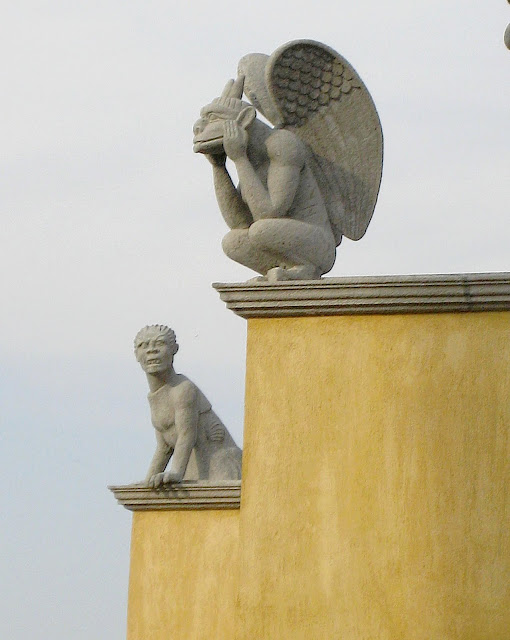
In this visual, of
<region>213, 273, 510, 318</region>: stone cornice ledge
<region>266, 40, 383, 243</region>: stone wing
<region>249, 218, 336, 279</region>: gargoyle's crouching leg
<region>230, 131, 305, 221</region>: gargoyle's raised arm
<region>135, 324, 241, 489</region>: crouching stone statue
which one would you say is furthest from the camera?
<region>135, 324, 241, 489</region>: crouching stone statue

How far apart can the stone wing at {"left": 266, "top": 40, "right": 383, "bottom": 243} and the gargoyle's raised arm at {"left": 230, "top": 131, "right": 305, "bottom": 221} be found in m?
0.32

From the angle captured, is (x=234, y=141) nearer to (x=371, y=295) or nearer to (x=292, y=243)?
(x=292, y=243)

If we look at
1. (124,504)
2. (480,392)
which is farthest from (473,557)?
(124,504)

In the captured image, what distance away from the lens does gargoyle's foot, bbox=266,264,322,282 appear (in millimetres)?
8828

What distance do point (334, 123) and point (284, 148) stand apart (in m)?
0.50

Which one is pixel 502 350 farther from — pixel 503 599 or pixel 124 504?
pixel 124 504

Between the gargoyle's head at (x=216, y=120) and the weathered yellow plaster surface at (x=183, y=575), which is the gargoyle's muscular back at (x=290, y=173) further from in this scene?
the weathered yellow plaster surface at (x=183, y=575)

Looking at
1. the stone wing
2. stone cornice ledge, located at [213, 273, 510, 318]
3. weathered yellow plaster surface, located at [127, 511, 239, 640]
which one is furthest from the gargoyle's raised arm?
weathered yellow plaster surface, located at [127, 511, 239, 640]

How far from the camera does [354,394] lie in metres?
7.71

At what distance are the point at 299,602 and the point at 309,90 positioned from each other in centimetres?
349

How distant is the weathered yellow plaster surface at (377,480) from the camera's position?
24.3ft

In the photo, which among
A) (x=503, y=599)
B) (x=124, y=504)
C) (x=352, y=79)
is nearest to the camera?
(x=503, y=599)

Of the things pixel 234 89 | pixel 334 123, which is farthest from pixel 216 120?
pixel 334 123

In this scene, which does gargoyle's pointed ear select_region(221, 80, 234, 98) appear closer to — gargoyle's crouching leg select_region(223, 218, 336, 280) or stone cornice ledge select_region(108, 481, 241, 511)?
gargoyle's crouching leg select_region(223, 218, 336, 280)
